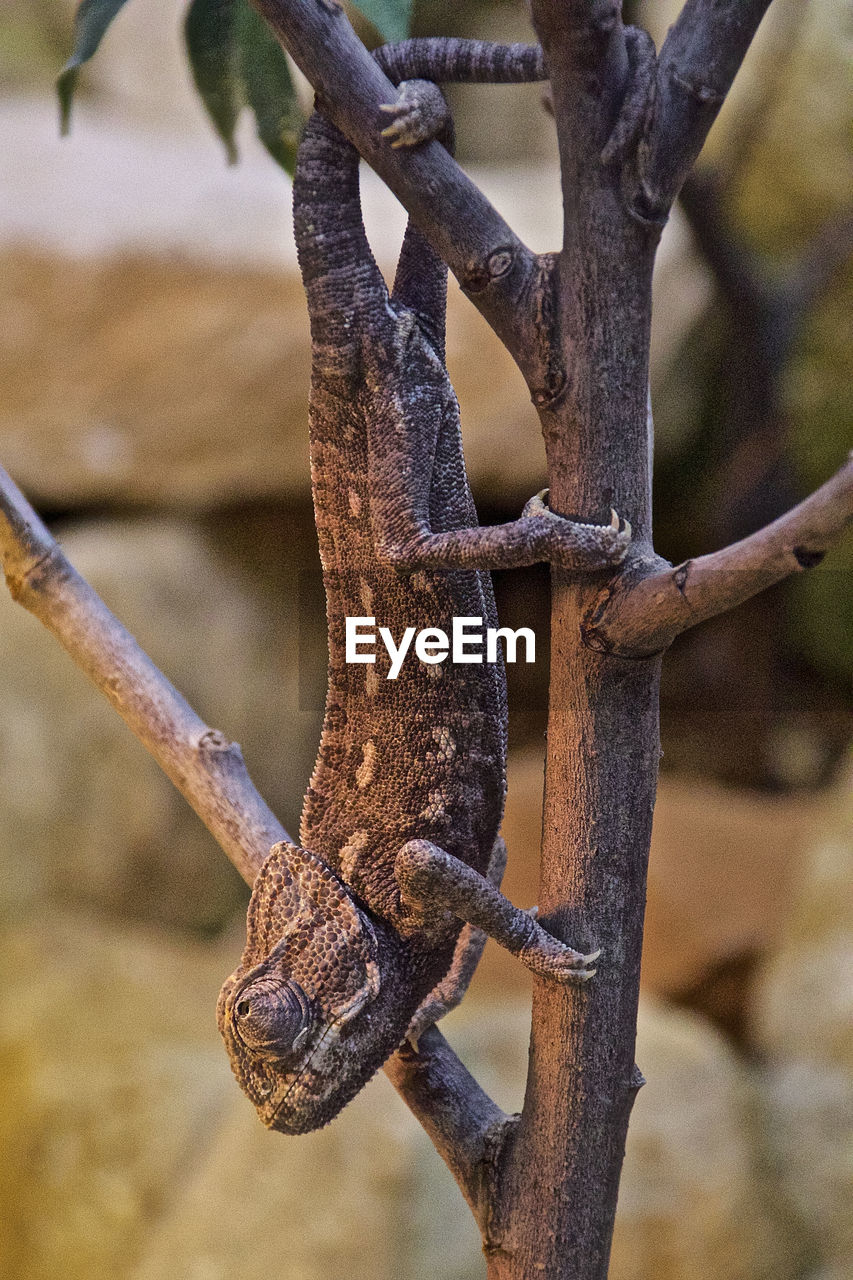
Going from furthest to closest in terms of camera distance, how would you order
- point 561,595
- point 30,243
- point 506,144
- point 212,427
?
1. point 506,144
2. point 212,427
3. point 30,243
4. point 561,595

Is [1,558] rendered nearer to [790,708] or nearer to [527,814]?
[527,814]

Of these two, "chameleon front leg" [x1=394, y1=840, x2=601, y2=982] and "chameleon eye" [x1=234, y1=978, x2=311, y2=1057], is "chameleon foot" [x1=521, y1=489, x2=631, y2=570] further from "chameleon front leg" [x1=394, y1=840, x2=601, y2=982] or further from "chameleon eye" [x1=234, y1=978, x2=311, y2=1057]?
"chameleon eye" [x1=234, y1=978, x2=311, y2=1057]

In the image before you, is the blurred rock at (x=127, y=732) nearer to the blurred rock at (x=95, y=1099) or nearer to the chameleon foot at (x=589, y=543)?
the blurred rock at (x=95, y=1099)

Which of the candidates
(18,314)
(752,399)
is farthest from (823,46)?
(18,314)

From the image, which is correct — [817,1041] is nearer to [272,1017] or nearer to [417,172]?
[272,1017]

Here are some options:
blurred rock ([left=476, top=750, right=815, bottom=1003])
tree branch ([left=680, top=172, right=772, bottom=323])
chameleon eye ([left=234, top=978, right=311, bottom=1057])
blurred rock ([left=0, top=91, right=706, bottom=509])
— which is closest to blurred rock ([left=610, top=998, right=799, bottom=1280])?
blurred rock ([left=476, top=750, right=815, bottom=1003])

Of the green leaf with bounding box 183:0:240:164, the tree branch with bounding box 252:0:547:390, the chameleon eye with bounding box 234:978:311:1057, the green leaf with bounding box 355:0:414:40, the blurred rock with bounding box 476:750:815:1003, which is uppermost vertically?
the green leaf with bounding box 183:0:240:164
